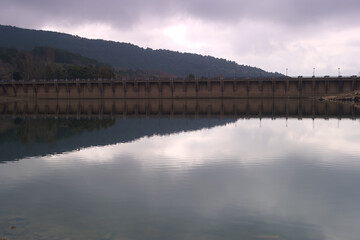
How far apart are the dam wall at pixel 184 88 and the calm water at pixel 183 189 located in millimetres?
64758

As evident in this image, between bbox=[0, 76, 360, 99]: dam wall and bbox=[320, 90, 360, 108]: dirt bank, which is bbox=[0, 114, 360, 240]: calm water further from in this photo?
bbox=[0, 76, 360, 99]: dam wall

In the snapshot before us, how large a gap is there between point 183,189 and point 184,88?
266ft

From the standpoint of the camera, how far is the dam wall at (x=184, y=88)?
286 feet

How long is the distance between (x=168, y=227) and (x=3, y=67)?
645 feet

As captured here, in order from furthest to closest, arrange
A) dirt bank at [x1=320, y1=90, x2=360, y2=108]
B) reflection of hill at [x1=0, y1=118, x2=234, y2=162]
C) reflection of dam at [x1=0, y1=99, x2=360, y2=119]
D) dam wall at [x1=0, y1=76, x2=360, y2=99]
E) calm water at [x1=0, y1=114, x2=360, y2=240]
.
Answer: dam wall at [x1=0, y1=76, x2=360, y2=99] < dirt bank at [x1=320, y1=90, x2=360, y2=108] < reflection of dam at [x1=0, y1=99, x2=360, y2=119] < reflection of hill at [x1=0, y1=118, x2=234, y2=162] < calm water at [x1=0, y1=114, x2=360, y2=240]

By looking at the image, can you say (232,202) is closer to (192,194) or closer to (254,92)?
(192,194)

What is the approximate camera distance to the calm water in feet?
32.9

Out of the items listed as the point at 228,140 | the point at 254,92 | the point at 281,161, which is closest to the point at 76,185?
the point at 281,161

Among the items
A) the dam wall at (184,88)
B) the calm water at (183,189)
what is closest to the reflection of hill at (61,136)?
the calm water at (183,189)

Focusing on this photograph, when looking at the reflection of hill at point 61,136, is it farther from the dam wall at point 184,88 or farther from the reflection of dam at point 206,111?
the dam wall at point 184,88

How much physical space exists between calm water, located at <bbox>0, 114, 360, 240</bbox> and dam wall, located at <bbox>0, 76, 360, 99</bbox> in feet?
212

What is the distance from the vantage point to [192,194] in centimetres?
1293

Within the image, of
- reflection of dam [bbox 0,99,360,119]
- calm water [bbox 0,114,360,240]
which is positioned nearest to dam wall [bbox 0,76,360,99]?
reflection of dam [bbox 0,99,360,119]

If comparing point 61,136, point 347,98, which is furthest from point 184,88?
point 61,136
